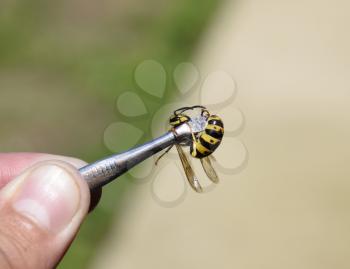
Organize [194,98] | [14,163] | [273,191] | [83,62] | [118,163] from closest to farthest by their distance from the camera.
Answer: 1. [118,163]
2. [14,163]
3. [194,98]
4. [273,191]
5. [83,62]

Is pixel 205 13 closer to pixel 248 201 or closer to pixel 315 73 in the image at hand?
pixel 315 73

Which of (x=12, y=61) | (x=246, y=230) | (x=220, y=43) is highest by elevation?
(x=12, y=61)

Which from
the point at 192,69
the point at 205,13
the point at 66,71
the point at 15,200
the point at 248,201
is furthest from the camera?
the point at 205,13

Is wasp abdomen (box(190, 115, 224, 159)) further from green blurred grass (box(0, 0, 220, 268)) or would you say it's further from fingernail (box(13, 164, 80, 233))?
green blurred grass (box(0, 0, 220, 268))

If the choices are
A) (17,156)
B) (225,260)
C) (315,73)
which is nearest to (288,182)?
(225,260)

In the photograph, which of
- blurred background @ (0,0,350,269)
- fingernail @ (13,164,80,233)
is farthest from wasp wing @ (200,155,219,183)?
blurred background @ (0,0,350,269)

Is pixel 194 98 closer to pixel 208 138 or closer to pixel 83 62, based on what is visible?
pixel 208 138

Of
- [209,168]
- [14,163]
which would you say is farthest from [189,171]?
Result: [14,163]
